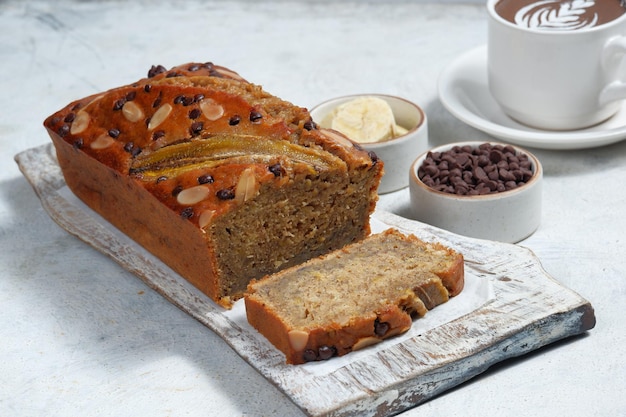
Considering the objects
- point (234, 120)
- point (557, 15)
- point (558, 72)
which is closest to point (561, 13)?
point (557, 15)

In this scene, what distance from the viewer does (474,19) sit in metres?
6.57

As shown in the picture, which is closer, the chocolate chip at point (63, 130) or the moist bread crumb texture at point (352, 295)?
the moist bread crumb texture at point (352, 295)

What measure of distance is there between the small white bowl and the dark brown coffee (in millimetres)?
642

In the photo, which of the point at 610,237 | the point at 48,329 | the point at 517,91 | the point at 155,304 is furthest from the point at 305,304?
the point at 517,91

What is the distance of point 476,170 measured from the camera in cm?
407

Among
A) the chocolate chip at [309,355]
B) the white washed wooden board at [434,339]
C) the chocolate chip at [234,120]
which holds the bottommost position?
the white washed wooden board at [434,339]

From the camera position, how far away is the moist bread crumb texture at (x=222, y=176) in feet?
11.7

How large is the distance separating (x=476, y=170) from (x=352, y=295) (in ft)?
3.21

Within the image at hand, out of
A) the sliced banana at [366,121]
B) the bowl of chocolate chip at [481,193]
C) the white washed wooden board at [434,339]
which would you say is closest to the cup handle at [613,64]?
the bowl of chocolate chip at [481,193]

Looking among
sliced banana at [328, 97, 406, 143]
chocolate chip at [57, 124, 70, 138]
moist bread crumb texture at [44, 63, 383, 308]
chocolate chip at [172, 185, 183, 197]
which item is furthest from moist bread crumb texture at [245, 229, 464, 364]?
chocolate chip at [57, 124, 70, 138]

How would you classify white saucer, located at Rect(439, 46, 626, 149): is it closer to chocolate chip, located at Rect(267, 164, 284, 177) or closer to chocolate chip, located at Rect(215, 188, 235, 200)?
chocolate chip, located at Rect(267, 164, 284, 177)

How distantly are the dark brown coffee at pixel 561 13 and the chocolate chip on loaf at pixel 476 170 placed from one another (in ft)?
2.36

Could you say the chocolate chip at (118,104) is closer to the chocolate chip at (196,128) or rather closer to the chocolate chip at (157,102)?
the chocolate chip at (157,102)

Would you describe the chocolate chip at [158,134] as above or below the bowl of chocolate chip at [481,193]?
above
